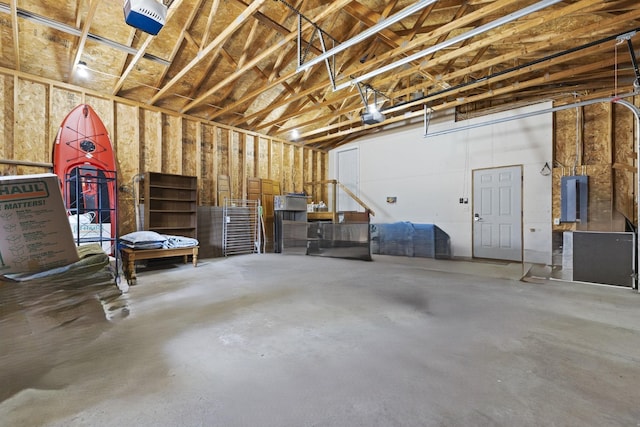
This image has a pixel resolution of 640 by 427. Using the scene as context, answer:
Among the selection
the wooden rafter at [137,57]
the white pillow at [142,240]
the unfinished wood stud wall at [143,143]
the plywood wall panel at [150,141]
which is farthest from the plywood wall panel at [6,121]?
the white pillow at [142,240]

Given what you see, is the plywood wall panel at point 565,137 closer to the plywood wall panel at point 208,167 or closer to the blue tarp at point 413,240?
the blue tarp at point 413,240

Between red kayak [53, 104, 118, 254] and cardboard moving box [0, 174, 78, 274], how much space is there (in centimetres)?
263

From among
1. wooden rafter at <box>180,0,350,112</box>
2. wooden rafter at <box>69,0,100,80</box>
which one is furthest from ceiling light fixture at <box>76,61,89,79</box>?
wooden rafter at <box>180,0,350,112</box>

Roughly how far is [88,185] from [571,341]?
707 cm

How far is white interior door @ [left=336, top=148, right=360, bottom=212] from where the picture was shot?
930 centimetres

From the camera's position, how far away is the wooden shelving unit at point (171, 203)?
5.87 meters

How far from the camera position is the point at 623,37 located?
346cm

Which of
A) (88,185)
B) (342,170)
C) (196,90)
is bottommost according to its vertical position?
(88,185)

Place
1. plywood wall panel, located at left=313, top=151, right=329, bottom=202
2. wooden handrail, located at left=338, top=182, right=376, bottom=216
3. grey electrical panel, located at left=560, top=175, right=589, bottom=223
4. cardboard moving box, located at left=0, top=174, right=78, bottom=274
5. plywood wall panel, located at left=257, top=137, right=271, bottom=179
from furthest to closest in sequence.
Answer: plywood wall panel, located at left=313, top=151, right=329, bottom=202 < wooden handrail, located at left=338, top=182, right=376, bottom=216 < plywood wall panel, located at left=257, top=137, right=271, bottom=179 < grey electrical panel, located at left=560, top=175, right=589, bottom=223 < cardboard moving box, located at left=0, top=174, right=78, bottom=274

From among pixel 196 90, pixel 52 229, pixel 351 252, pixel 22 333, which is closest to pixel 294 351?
pixel 22 333

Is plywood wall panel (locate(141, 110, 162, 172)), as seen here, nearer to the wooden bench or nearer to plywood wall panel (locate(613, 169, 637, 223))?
the wooden bench

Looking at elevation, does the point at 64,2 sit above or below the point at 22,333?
above

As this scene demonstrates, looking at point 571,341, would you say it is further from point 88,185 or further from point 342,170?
point 342,170

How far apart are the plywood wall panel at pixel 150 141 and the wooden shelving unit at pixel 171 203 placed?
1.28ft
